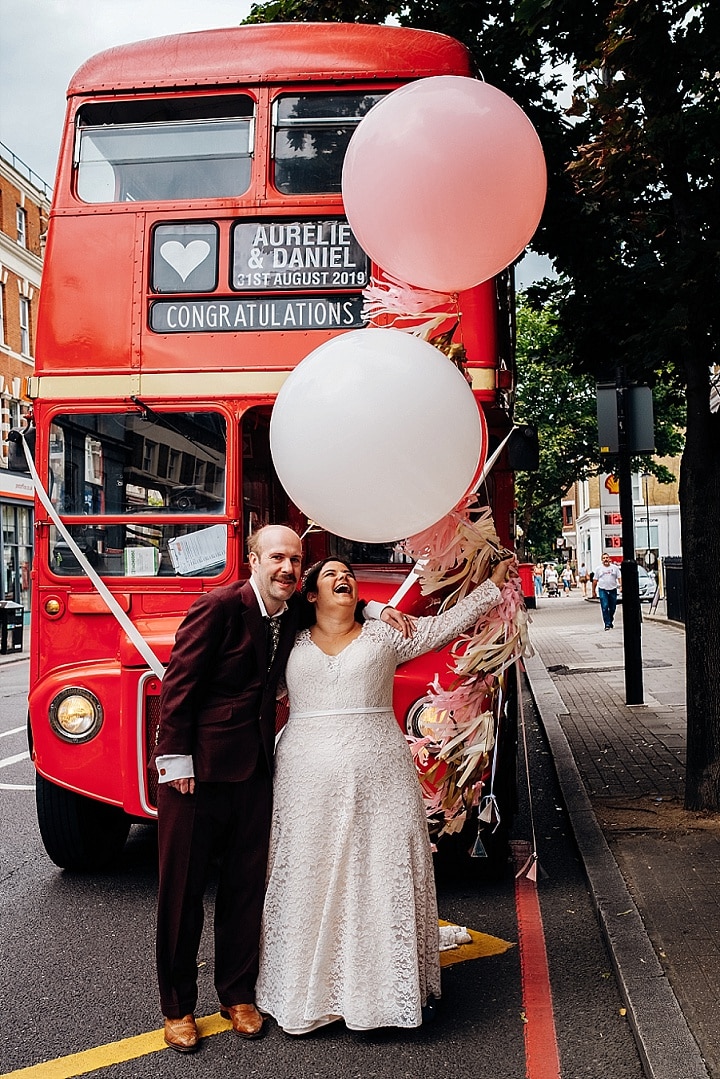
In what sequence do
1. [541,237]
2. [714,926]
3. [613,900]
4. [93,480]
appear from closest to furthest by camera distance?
1. [714,926]
2. [613,900]
3. [93,480]
4. [541,237]

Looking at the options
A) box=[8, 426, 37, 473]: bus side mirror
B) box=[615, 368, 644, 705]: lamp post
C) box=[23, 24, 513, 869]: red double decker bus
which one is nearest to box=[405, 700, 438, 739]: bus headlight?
box=[23, 24, 513, 869]: red double decker bus

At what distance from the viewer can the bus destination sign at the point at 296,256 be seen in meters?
5.77

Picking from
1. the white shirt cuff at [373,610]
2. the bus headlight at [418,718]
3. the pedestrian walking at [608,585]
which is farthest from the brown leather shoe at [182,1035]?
the pedestrian walking at [608,585]

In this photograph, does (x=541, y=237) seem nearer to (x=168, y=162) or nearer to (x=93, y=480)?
(x=168, y=162)

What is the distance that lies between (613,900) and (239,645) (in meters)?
2.32

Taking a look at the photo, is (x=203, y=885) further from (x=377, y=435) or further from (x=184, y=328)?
(x=184, y=328)

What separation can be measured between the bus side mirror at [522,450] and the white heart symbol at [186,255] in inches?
74.5

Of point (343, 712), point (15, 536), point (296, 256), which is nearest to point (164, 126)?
point (296, 256)

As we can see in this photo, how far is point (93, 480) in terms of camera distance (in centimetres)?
586

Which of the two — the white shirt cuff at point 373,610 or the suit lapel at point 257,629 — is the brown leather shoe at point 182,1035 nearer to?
the suit lapel at point 257,629

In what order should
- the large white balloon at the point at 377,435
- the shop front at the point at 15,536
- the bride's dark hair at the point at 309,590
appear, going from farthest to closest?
the shop front at the point at 15,536 → the bride's dark hair at the point at 309,590 → the large white balloon at the point at 377,435

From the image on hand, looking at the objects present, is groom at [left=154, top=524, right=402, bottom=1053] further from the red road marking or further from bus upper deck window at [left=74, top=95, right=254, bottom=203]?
bus upper deck window at [left=74, top=95, right=254, bottom=203]

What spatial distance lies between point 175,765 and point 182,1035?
97 centimetres

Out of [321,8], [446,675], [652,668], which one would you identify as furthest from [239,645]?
[652,668]
